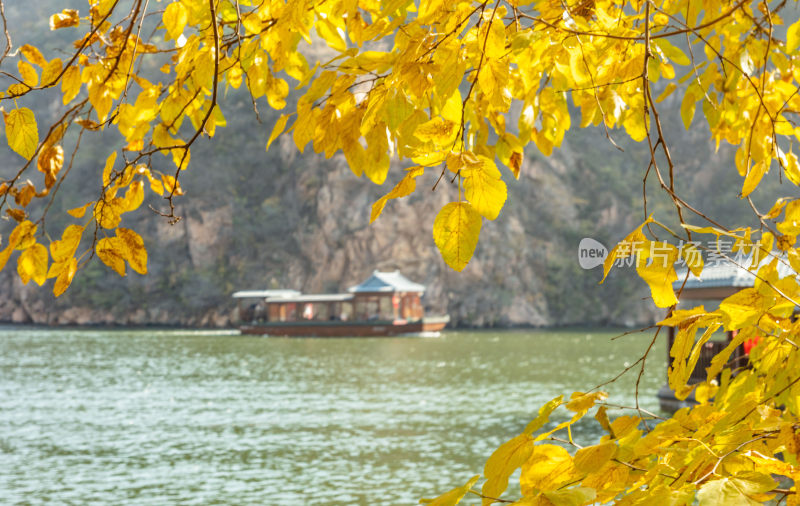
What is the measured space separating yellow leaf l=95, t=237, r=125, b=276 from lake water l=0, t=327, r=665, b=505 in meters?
1.89

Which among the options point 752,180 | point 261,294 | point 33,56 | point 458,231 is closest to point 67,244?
point 33,56

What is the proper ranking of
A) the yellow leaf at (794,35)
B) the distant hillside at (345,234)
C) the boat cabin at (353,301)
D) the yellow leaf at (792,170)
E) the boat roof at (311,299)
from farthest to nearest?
the distant hillside at (345,234), the boat cabin at (353,301), the boat roof at (311,299), the yellow leaf at (794,35), the yellow leaf at (792,170)

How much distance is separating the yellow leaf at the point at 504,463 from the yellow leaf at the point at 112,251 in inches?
30.2

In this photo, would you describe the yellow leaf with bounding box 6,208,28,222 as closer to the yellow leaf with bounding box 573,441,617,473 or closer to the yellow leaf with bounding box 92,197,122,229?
the yellow leaf with bounding box 92,197,122,229

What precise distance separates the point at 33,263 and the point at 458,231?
2.86 ft

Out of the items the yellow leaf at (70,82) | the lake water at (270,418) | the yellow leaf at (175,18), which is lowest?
the lake water at (270,418)

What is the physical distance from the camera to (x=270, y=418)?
59.8 ft

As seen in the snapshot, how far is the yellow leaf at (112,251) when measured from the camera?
1.55 m

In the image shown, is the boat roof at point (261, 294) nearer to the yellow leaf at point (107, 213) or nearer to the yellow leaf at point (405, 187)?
the yellow leaf at point (107, 213)

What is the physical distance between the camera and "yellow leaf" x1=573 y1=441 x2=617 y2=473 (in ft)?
4.41

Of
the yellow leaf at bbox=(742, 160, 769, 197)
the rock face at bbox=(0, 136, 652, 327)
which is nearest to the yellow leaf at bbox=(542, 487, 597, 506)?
the yellow leaf at bbox=(742, 160, 769, 197)

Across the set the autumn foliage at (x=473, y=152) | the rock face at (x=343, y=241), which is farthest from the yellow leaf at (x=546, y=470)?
the rock face at (x=343, y=241)

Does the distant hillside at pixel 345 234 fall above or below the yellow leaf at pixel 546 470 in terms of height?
above

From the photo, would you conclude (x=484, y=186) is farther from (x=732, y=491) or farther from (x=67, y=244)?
(x=67, y=244)
